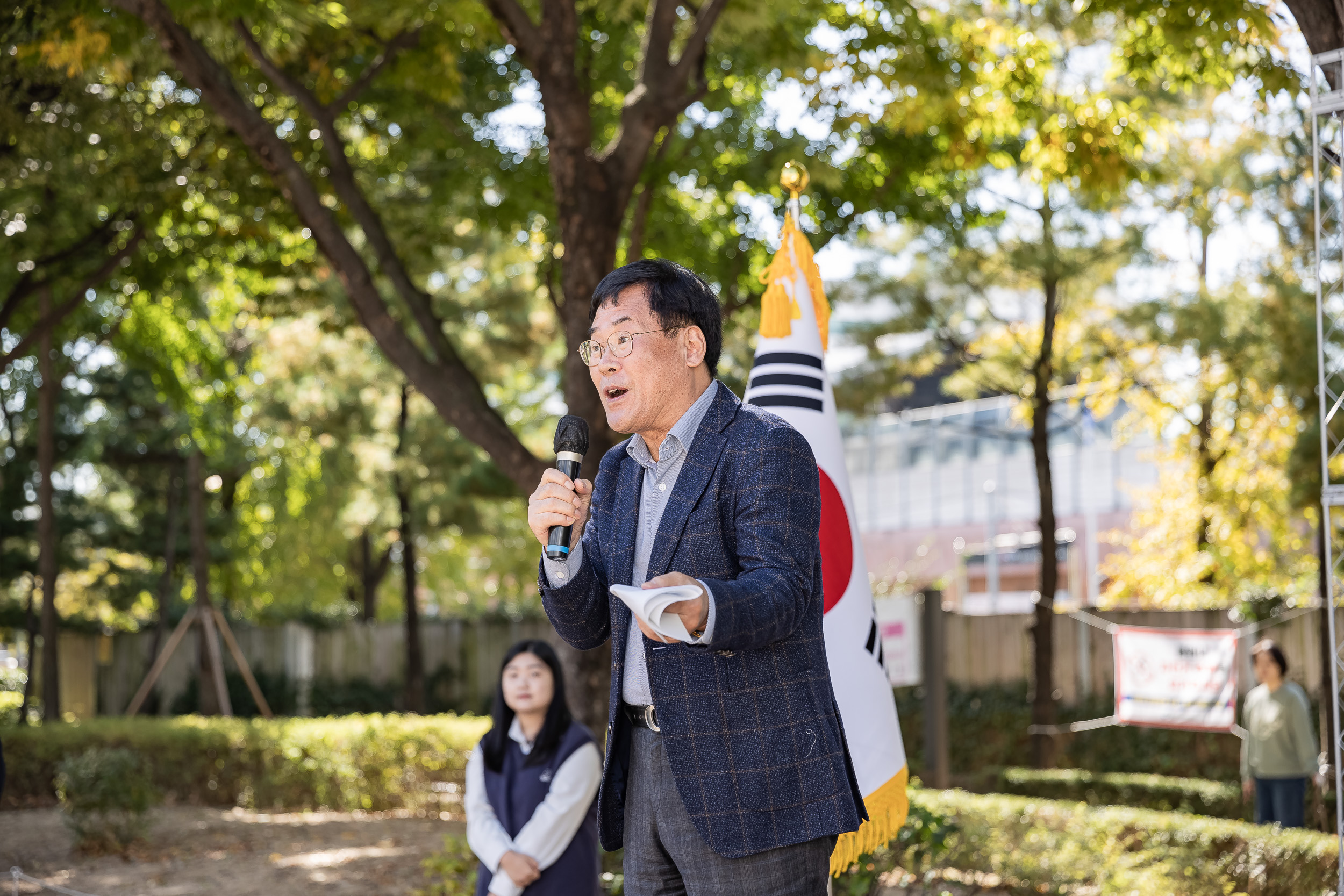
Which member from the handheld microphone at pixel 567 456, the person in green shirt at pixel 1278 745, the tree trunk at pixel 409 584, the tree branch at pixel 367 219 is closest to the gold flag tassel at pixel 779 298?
the handheld microphone at pixel 567 456

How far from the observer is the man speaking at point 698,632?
76.0 inches

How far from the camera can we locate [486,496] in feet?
59.2

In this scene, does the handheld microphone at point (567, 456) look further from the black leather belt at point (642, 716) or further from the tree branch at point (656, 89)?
the tree branch at point (656, 89)

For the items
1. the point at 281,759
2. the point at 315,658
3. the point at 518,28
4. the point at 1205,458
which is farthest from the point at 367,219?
the point at 315,658

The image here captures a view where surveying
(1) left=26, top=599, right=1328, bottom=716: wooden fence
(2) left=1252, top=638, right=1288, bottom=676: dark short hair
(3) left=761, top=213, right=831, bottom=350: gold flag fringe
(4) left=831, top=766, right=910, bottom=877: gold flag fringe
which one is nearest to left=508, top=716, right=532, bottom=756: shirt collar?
(4) left=831, top=766, right=910, bottom=877: gold flag fringe

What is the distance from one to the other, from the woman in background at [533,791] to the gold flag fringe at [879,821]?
0.93 m

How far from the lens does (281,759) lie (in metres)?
11.5

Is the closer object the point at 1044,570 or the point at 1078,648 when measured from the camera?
the point at 1044,570

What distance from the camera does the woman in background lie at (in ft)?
14.4

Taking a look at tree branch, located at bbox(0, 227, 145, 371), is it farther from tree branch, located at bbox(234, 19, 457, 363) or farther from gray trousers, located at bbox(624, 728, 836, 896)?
gray trousers, located at bbox(624, 728, 836, 896)

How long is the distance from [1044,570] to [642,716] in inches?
521

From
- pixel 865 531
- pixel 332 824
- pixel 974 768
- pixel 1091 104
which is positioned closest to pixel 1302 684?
pixel 974 768

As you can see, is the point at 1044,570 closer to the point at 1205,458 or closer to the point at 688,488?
the point at 1205,458

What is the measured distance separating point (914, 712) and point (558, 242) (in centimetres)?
926
